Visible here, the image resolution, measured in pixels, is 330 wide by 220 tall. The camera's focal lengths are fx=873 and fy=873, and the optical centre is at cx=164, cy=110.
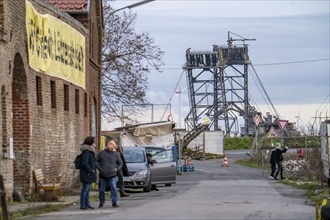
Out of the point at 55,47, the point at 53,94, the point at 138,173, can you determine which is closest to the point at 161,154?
the point at 138,173

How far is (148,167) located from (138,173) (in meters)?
0.84

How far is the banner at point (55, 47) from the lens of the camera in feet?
84.9

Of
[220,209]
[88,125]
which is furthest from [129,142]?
[220,209]

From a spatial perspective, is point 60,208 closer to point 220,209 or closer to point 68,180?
point 220,209

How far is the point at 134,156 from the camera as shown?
106ft

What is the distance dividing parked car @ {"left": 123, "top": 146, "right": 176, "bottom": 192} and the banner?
12.0ft

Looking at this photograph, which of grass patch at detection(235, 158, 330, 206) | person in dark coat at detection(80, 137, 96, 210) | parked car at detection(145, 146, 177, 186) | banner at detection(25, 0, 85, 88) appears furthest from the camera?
parked car at detection(145, 146, 177, 186)

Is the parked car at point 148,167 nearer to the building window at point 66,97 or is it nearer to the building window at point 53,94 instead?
the building window at point 66,97

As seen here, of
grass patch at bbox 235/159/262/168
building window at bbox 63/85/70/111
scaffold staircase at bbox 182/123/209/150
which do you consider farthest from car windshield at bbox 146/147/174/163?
scaffold staircase at bbox 182/123/209/150

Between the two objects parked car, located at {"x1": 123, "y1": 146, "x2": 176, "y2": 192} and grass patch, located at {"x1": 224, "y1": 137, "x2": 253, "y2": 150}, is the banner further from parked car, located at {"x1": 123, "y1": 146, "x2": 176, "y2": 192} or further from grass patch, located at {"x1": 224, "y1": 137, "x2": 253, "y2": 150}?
grass patch, located at {"x1": 224, "y1": 137, "x2": 253, "y2": 150}

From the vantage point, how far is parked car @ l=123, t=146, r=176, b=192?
A: 31.1 m

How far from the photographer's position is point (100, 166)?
22656mm

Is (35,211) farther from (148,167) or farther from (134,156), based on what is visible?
(134,156)

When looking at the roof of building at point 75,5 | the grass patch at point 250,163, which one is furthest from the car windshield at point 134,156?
the grass patch at point 250,163
